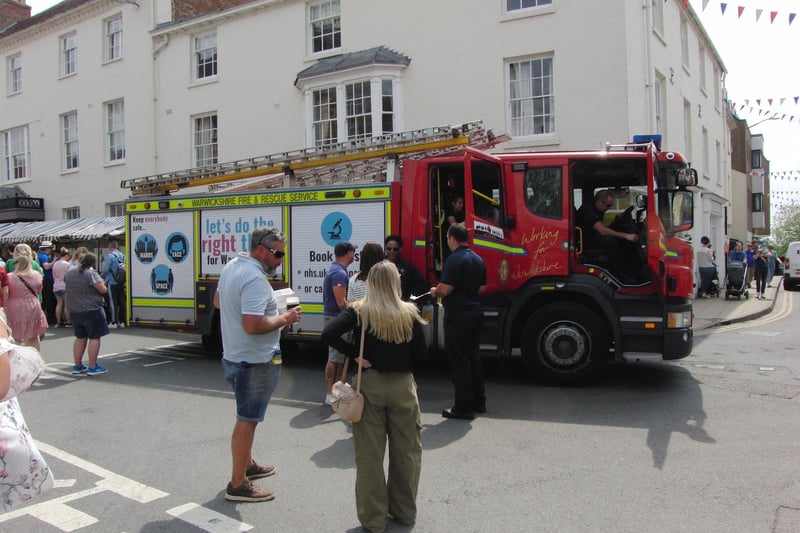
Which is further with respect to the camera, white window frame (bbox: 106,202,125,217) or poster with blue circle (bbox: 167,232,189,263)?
white window frame (bbox: 106,202,125,217)

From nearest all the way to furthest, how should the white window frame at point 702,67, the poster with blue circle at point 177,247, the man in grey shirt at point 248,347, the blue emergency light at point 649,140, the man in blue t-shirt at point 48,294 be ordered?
the man in grey shirt at point 248,347 → the blue emergency light at point 649,140 → the poster with blue circle at point 177,247 → the man in blue t-shirt at point 48,294 → the white window frame at point 702,67

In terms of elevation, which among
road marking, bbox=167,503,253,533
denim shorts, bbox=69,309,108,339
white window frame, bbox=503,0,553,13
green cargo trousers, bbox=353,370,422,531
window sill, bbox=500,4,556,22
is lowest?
road marking, bbox=167,503,253,533

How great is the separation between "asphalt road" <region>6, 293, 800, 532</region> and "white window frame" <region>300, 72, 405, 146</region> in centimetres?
906

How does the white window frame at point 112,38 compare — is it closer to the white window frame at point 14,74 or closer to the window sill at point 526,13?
the white window frame at point 14,74

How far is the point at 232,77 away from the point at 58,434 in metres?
14.8

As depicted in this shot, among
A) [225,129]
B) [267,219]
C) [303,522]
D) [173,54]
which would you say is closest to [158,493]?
[303,522]

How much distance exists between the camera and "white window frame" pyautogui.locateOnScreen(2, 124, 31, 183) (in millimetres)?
24609

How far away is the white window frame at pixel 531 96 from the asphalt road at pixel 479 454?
24.6 feet

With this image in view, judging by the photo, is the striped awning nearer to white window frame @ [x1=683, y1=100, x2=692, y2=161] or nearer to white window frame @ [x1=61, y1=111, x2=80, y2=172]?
white window frame @ [x1=61, y1=111, x2=80, y2=172]

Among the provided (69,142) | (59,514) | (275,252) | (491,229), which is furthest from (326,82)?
(59,514)

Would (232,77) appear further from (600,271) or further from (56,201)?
(600,271)

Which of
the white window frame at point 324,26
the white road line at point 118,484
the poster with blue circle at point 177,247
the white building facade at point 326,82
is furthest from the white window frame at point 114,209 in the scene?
the white road line at point 118,484

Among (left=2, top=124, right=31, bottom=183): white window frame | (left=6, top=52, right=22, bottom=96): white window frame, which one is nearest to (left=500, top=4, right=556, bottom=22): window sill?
(left=2, top=124, right=31, bottom=183): white window frame

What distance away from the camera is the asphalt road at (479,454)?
152 inches
